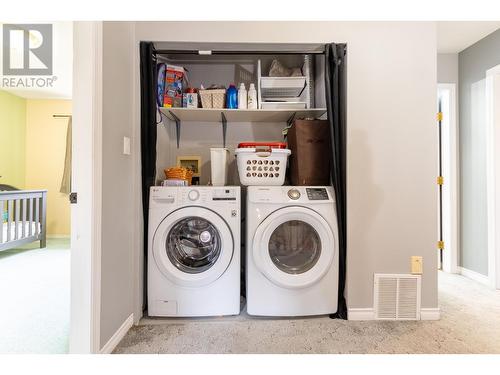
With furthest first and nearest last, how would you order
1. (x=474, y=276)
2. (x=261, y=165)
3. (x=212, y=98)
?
1. (x=474, y=276)
2. (x=212, y=98)
3. (x=261, y=165)

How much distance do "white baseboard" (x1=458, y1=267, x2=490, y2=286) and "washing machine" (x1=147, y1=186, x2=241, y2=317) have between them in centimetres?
237

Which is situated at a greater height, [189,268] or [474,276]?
[189,268]

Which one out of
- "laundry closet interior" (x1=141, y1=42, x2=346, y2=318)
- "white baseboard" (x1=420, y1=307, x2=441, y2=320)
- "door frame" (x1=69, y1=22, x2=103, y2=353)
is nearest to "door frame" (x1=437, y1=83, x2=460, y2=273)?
"white baseboard" (x1=420, y1=307, x2=441, y2=320)

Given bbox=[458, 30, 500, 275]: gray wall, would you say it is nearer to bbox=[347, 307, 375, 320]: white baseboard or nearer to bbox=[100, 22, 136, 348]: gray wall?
bbox=[347, 307, 375, 320]: white baseboard

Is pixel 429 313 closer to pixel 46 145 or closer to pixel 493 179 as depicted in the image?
pixel 493 179

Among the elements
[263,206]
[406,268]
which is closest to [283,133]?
[263,206]

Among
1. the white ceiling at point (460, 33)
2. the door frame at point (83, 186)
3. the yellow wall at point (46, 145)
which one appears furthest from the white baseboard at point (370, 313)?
the yellow wall at point (46, 145)

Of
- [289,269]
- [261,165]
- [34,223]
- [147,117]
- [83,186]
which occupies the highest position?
[147,117]

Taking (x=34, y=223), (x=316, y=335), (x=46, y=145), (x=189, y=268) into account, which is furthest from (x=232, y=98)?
(x=46, y=145)

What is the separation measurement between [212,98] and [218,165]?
0.51 m

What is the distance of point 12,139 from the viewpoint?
4.54m

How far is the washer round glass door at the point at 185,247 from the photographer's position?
1873 mm

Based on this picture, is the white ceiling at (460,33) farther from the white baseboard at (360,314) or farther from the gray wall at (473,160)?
the white baseboard at (360,314)

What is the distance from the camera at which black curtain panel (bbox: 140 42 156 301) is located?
74.8 inches
